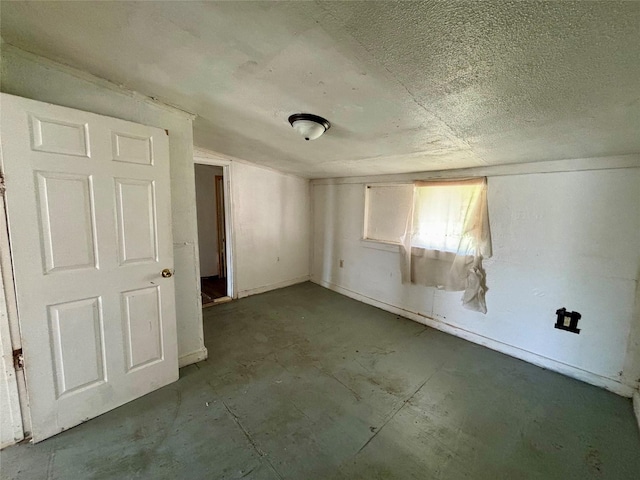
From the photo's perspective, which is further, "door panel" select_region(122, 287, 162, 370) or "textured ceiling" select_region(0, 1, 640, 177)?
"door panel" select_region(122, 287, 162, 370)

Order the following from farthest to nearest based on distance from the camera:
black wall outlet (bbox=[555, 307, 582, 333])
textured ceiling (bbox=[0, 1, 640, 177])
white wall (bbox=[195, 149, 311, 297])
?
white wall (bbox=[195, 149, 311, 297]) < black wall outlet (bbox=[555, 307, 582, 333]) < textured ceiling (bbox=[0, 1, 640, 177])

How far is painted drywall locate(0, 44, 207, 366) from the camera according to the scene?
1434 millimetres

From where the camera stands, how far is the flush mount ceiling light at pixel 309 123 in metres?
1.74

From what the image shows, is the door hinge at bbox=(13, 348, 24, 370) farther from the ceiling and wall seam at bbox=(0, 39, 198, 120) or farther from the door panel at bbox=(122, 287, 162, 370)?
the ceiling and wall seam at bbox=(0, 39, 198, 120)

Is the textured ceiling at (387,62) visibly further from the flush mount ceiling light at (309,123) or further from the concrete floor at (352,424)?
the concrete floor at (352,424)

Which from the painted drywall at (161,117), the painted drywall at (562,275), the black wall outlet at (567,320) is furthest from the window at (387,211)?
the painted drywall at (161,117)

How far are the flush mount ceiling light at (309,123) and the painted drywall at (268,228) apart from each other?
2.09 metres

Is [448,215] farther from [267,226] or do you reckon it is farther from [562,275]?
[267,226]

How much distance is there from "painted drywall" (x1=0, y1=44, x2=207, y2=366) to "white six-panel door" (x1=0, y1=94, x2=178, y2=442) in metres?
0.18

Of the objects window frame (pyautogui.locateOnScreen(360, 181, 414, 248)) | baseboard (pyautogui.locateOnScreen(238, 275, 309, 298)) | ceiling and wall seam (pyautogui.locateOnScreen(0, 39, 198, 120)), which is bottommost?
baseboard (pyautogui.locateOnScreen(238, 275, 309, 298))

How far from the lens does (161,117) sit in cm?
194

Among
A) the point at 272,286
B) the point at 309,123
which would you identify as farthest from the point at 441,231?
the point at 272,286

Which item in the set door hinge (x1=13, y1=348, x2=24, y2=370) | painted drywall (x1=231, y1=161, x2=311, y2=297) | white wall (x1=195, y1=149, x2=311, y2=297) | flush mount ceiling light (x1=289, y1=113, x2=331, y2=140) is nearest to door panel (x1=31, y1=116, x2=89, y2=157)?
door hinge (x1=13, y1=348, x2=24, y2=370)

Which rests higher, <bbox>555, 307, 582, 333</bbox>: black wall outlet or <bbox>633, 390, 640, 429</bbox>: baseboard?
<bbox>555, 307, 582, 333</bbox>: black wall outlet
